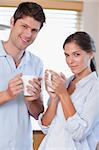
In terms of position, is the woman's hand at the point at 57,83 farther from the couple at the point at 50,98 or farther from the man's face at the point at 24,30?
the man's face at the point at 24,30

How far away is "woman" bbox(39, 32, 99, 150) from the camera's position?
41.0 inches

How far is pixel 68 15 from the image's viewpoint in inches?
87.6

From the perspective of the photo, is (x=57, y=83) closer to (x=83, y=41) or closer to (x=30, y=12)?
(x=83, y=41)

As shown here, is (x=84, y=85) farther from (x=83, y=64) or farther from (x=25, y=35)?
(x=25, y=35)

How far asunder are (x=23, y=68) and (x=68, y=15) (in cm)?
104

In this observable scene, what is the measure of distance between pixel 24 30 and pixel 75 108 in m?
0.38

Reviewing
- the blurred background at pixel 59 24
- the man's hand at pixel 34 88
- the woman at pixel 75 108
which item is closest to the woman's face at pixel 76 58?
the woman at pixel 75 108

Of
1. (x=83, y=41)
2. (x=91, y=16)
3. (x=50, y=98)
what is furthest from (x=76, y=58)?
(x=91, y=16)

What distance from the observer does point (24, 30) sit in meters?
1.23

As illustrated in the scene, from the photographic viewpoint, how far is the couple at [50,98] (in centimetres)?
105

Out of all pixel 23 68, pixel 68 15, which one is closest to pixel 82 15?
pixel 68 15

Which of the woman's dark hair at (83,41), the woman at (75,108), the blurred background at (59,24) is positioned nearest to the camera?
the woman at (75,108)

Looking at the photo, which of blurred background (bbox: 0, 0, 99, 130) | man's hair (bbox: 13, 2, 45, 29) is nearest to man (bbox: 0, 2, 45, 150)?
man's hair (bbox: 13, 2, 45, 29)

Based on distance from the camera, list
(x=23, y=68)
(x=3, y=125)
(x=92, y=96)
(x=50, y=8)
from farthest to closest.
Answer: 1. (x=50, y=8)
2. (x=23, y=68)
3. (x=3, y=125)
4. (x=92, y=96)
